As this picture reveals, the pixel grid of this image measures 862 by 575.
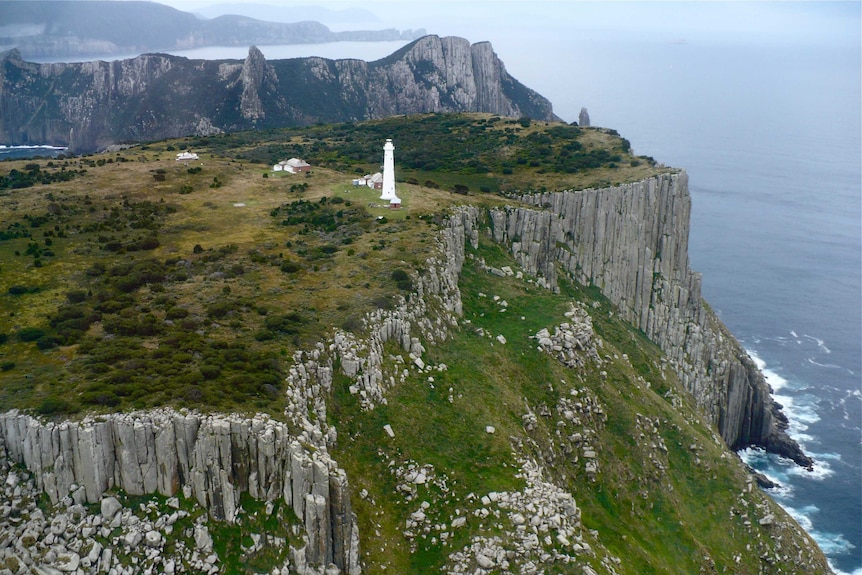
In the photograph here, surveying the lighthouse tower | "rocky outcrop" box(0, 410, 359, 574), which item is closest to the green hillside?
"rocky outcrop" box(0, 410, 359, 574)

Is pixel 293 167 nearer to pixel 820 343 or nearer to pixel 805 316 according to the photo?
pixel 820 343

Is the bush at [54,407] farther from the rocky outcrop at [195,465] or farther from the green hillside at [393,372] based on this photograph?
the rocky outcrop at [195,465]

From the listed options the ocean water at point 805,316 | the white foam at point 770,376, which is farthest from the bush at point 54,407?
the white foam at point 770,376

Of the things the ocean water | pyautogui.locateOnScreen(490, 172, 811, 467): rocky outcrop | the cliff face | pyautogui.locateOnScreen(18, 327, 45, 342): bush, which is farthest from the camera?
pyautogui.locateOnScreen(490, 172, 811, 467): rocky outcrop

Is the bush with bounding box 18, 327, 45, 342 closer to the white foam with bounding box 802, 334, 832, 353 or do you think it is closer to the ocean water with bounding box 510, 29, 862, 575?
the ocean water with bounding box 510, 29, 862, 575

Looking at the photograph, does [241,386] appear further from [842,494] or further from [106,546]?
[842,494]

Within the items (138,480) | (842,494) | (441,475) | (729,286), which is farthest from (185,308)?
(729,286)

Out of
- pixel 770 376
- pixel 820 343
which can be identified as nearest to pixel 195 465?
pixel 770 376

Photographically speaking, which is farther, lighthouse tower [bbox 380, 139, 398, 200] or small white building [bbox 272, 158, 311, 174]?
small white building [bbox 272, 158, 311, 174]
